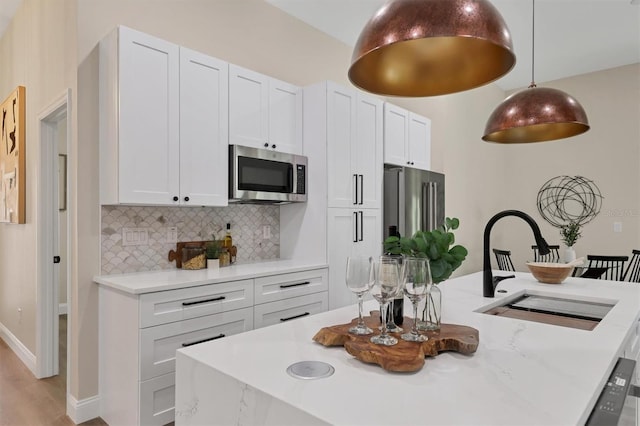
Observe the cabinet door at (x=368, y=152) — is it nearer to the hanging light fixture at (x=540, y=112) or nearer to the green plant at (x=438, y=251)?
the hanging light fixture at (x=540, y=112)

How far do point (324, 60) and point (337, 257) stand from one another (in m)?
2.13

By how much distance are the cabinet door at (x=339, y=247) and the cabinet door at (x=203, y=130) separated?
36.3 inches

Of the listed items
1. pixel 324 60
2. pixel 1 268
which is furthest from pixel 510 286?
pixel 1 268

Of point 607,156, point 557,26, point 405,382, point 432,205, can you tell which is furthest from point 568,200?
point 405,382

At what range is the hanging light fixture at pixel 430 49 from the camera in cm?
100

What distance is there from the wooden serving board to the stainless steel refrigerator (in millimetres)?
2648

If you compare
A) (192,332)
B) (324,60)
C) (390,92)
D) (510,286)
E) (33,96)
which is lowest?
(192,332)

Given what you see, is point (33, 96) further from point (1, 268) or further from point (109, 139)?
point (1, 268)

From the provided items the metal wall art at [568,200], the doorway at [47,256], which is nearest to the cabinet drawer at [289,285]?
the doorway at [47,256]

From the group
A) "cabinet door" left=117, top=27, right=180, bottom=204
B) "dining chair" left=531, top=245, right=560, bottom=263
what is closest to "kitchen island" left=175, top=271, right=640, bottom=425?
"cabinet door" left=117, top=27, right=180, bottom=204

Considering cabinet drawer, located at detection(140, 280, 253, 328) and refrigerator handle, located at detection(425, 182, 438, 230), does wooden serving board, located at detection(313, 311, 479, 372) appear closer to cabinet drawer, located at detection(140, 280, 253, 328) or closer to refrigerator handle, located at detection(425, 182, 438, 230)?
cabinet drawer, located at detection(140, 280, 253, 328)

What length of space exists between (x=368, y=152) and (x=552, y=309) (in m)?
2.16

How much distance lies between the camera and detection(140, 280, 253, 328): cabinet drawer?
219 cm

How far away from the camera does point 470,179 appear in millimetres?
5723
